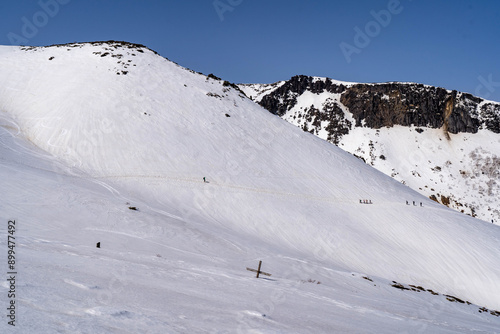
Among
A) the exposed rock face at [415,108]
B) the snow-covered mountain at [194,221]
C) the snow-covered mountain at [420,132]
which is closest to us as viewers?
the snow-covered mountain at [194,221]

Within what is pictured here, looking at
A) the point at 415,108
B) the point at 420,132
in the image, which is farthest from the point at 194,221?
the point at 415,108

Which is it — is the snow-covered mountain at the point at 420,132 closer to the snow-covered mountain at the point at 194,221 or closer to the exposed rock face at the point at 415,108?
the exposed rock face at the point at 415,108

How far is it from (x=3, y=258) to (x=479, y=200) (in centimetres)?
11981

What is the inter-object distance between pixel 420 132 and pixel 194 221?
127961 millimetres

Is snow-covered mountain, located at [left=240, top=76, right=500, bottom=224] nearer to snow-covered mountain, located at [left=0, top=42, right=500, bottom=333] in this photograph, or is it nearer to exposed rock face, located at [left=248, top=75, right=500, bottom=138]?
exposed rock face, located at [left=248, top=75, right=500, bottom=138]

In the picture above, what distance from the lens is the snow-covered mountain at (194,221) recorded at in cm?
661

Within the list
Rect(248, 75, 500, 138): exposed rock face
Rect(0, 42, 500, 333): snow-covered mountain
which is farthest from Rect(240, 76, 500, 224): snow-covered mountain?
Rect(0, 42, 500, 333): snow-covered mountain

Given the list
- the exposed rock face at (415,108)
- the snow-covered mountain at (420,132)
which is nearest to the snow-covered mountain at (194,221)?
the snow-covered mountain at (420,132)

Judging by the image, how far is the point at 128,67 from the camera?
173 feet

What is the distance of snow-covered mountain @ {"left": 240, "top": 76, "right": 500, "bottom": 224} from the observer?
10275 cm

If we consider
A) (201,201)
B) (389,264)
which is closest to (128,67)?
(201,201)

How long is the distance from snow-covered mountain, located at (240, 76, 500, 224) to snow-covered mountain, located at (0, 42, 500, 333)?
71.9 meters

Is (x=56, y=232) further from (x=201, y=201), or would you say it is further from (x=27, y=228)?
(x=201, y=201)

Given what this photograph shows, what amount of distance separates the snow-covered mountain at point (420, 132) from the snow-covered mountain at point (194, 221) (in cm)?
7191
